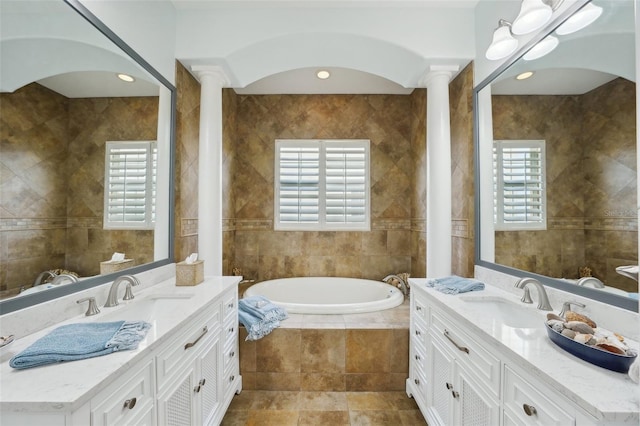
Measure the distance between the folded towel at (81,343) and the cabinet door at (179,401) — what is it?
0.29m

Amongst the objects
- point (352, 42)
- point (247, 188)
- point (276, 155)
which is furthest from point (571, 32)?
point (247, 188)

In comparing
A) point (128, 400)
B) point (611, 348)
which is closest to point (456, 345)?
point (611, 348)

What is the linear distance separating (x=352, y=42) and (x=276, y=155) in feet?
5.15

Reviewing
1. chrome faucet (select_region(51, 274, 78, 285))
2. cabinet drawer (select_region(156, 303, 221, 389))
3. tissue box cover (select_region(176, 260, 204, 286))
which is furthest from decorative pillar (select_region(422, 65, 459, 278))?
chrome faucet (select_region(51, 274, 78, 285))

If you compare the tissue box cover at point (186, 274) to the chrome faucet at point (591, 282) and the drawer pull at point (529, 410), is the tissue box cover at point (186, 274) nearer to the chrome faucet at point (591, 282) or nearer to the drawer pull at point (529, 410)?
the drawer pull at point (529, 410)

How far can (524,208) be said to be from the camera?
173 cm

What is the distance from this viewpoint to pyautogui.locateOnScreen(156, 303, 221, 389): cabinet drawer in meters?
1.14

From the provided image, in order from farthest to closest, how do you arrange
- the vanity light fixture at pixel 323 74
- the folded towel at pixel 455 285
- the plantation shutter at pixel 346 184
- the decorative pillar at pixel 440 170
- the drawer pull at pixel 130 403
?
the plantation shutter at pixel 346 184 < the vanity light fixture at pixel 323 74 < the decorative pillar at pixel 440 170 < the folded towel at pixel 455 285 < the drawer pull at pixel 130 403

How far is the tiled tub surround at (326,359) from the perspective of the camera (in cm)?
218

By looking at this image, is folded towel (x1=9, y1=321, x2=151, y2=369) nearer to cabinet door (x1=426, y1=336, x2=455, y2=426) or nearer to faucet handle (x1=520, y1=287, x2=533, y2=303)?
cabinet door (x1=426, y1=336, x2=455, y2=426)

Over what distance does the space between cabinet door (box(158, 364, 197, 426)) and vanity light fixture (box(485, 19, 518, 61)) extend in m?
2.45

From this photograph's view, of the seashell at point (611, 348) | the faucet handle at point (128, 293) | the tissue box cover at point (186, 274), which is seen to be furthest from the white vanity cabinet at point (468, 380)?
the faucet handle at point (128, 293)

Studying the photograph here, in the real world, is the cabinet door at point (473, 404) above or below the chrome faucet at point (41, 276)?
below

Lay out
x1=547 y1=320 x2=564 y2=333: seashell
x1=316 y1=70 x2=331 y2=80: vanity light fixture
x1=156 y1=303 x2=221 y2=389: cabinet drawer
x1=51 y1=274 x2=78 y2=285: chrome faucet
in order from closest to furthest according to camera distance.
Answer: x1=547 y1=320 x2=564 y2=333: seashell → x1=156 y1=303 x2=221 y2=389: cabinet drawer → x1=51 y1=274 x2=78 y2=285: chrome faucet → x1=316 y1=70 x2=331 y2=80: vanity light fixture
